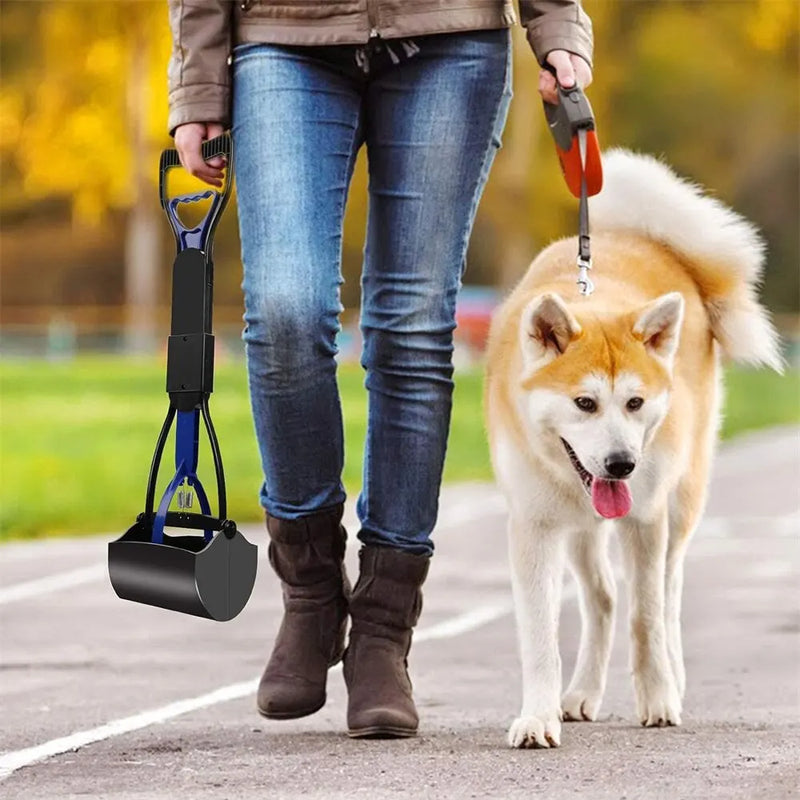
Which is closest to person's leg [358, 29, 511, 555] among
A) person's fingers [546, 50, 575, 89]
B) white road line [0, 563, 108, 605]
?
person's fingers [546, 50, 575, 89]

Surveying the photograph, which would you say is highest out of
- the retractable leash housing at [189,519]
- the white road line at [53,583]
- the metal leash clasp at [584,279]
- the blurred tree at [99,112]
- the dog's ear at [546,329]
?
the blurred tree at [99,112]

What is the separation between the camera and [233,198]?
130 ft

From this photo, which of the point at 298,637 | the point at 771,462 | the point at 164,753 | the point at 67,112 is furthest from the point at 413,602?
the point at 67,112

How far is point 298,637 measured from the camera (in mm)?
4719

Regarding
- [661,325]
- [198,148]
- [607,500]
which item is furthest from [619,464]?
[198,148]

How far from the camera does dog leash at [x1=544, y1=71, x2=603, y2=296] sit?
15.5 feet

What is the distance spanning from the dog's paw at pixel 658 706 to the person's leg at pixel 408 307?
0.59 meters

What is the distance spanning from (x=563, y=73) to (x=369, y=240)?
1.97 ft

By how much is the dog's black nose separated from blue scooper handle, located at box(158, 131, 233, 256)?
3.33 feet

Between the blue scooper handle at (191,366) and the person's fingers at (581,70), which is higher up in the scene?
the person's fingers at (581,70)

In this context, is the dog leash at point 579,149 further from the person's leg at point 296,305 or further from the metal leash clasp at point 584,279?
the person's leg at point 296,305

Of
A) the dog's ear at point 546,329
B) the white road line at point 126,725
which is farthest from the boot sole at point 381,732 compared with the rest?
the dog's ear at point 546,329

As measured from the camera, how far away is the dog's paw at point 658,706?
15.8ft

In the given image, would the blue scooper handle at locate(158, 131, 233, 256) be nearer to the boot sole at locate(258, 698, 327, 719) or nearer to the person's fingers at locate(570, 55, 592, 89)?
the person's fingers at locate(570, 55, 592, 89)
